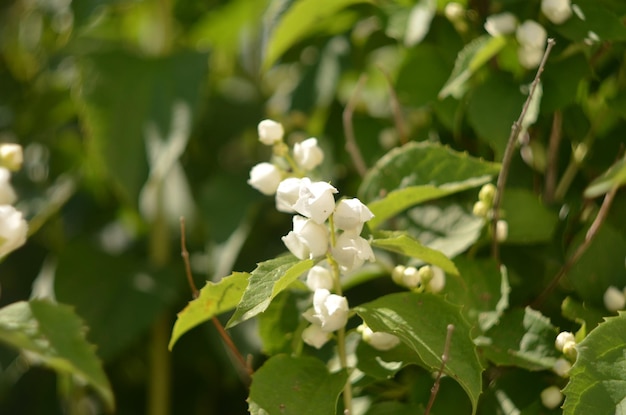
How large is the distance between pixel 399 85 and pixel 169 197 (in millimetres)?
478

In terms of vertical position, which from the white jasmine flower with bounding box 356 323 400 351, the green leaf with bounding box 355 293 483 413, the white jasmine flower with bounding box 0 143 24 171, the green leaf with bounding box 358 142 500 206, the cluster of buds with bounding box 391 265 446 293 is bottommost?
the white jasmine flower with bounding box 356 323 400 351

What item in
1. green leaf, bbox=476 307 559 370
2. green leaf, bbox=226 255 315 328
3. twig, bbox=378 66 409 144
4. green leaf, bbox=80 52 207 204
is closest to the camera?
green leaf, bbox=226 255 315 328

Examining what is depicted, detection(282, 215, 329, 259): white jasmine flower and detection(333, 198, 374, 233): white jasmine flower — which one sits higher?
detection(333, 198, 374, 233): white jasmine flower

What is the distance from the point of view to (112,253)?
112 cm

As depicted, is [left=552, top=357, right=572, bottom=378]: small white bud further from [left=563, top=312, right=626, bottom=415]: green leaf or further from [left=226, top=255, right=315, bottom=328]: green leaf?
[left=226, top=255, right=315, bottom=328]: green leaf

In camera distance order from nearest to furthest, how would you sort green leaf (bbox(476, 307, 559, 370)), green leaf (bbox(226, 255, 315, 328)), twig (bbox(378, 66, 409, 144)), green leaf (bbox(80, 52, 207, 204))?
green leaf (bbox(226, 255, 315, 328))
green leaf (bbox(476, 307, 559, 370))
twig (bbox(378, 66, 409, 144))
green leaf (bbox(80, 52, 207, 204))

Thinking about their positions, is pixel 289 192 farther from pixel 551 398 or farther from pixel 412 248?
pixel 551 398

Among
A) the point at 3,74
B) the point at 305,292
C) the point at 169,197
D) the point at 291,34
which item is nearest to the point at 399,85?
the point at 291,34

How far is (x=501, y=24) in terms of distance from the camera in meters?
0.69

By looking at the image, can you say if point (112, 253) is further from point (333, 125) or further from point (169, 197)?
point (333, 125)

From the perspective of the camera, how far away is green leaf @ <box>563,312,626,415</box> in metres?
0.50

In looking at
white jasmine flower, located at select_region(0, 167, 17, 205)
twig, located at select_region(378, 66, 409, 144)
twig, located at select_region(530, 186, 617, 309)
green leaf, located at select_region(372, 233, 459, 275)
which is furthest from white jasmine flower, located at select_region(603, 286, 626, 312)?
white jasmine flower, located at select_region(0, 167, 17, 205)

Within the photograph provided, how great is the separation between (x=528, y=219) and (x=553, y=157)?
99mm

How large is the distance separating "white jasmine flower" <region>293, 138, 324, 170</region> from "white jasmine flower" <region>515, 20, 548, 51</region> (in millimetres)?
200
